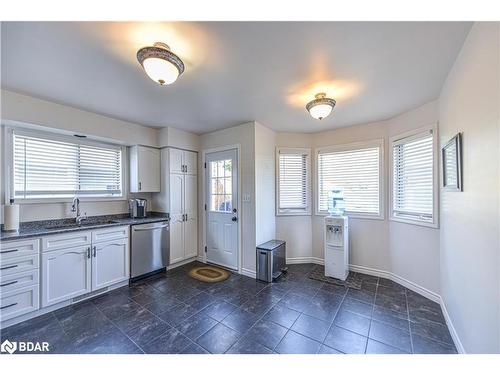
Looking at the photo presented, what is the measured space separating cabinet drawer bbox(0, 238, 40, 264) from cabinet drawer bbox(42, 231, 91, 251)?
0.23 ft

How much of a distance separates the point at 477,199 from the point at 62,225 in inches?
173

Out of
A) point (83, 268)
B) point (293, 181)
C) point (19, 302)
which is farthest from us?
point (293, 181)

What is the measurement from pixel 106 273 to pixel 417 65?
13.9 feet

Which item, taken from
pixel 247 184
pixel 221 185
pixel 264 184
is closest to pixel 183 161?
pixel 221 185

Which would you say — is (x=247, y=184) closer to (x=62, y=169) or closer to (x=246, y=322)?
(x=246, y=322)

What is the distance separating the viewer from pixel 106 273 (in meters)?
2.77

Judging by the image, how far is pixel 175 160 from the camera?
147 inches

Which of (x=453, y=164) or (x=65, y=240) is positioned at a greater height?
(x=453, y=164)

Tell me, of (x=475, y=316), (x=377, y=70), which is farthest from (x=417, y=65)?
(x=475, y=316)

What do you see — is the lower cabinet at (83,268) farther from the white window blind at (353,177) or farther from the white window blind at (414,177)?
the white window blind at (414,177)

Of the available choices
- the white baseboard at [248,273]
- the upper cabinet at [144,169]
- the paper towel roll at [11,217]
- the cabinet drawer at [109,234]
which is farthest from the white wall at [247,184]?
the paper towel roll at [11,217]

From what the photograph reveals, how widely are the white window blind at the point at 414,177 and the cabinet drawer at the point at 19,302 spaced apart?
4.68 metres
